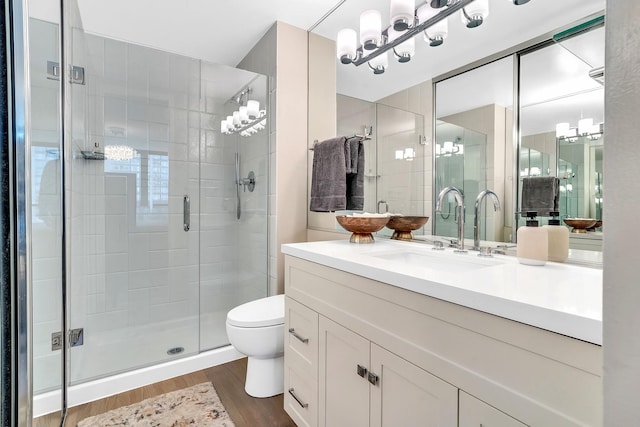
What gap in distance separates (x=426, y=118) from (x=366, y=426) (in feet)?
4.42

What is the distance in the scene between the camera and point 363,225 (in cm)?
160

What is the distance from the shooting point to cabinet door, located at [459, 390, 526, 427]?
67 cm

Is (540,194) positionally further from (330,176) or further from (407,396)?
(330,176)

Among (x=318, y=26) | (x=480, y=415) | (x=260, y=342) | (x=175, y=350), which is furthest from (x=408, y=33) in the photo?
(x=175, y=350)

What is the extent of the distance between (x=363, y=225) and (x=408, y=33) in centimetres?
104

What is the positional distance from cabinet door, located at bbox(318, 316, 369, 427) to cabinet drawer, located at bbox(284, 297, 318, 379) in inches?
2.0

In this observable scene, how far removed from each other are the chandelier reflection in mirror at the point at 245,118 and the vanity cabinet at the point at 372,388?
1.65 meters

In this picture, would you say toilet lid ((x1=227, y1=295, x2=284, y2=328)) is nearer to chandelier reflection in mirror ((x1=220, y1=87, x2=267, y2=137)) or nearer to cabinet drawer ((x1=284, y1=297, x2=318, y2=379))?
cabinet drawer ((x1=284, y1=297, x2=318, y2=379))

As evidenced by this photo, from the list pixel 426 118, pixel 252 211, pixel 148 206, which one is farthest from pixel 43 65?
pixel 426 118

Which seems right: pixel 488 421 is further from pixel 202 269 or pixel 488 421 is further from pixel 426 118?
pixel 202 269

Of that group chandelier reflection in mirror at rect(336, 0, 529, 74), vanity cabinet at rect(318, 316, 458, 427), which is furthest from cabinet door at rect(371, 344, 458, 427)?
chandelier reflection in mirror at rect(336, 0, 529, 74)

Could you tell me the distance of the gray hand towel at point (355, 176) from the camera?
183 cm

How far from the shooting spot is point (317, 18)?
209 centimetres

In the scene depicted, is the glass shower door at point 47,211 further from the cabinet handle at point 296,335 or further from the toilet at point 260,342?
the cabinet handle at point 296,335
